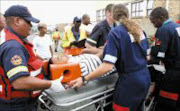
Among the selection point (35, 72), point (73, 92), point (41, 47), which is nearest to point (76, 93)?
point (73, 92)

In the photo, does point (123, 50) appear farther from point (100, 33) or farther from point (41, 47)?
point (41, 47)

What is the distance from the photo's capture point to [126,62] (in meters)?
1.94

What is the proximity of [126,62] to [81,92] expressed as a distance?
0.62m

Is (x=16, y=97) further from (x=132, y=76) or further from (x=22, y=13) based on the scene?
(x=132, y=76)

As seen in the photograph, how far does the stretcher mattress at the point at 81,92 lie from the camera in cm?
181

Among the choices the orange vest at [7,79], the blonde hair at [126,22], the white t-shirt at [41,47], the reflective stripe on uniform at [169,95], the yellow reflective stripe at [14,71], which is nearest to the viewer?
the yellow reflective stripe at [14,71]

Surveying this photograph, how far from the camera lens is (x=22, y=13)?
5.04ft

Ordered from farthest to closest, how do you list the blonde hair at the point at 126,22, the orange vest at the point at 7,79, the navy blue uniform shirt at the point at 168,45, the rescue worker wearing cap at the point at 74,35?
the rescue worker wearing cap at the point at 74,35
the navy blue uniform shirt at the point at 168,45
the blonde hair at the point at 126,22
the orange vest at the point at 7,79

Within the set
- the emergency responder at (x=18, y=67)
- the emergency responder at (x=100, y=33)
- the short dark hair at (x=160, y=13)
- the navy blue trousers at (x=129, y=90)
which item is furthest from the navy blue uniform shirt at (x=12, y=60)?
the short dark hair at (x=160, y=13)

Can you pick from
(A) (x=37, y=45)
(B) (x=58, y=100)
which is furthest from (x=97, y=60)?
(A) (x=37, y=45)

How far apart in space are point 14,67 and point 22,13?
19.8 inches

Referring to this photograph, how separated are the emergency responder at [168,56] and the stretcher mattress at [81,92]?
3.15ft

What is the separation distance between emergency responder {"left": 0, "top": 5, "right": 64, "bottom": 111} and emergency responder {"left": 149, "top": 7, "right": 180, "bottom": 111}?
5.70 ft

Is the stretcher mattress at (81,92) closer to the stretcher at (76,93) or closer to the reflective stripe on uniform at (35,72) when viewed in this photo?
the stretcher at (76,93)
